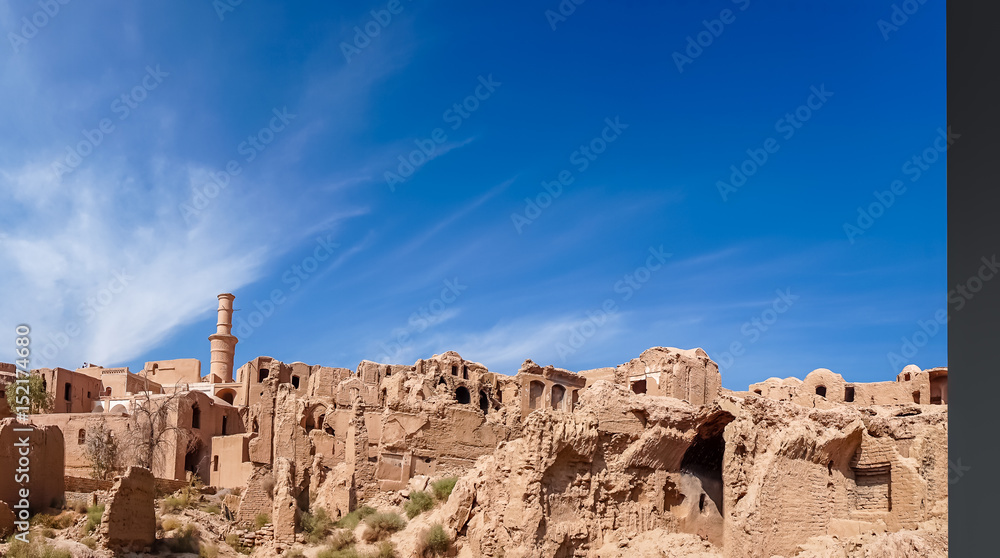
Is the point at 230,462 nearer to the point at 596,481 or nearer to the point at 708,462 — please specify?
the point at 596,481

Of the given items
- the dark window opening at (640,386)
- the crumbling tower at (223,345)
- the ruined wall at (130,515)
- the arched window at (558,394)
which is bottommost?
the ruined wall at (130,515)

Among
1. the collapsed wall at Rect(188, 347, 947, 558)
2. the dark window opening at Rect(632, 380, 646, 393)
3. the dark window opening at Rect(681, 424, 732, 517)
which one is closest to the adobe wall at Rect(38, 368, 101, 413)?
the collapsed wall at Rect(188, 347, 947, 558)

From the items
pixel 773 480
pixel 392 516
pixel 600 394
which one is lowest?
pixel 392 516

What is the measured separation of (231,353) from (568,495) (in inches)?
1536

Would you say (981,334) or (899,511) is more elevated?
(981,334)

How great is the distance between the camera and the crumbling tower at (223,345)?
182 ft

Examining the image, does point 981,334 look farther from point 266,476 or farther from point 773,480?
point 266,476

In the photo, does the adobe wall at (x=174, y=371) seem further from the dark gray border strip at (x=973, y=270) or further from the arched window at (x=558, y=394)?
the dark gray border strip at (x=973, y=270)

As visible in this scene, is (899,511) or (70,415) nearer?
(899,511)

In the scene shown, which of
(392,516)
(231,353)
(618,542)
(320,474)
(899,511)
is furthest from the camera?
(231,353)

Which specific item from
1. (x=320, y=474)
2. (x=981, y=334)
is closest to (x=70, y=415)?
(x=320, y=474)

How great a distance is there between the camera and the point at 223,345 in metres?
56.3

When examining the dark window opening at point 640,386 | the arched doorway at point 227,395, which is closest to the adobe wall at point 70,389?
the arched doorway at point 227,395

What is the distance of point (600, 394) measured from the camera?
921 inches
